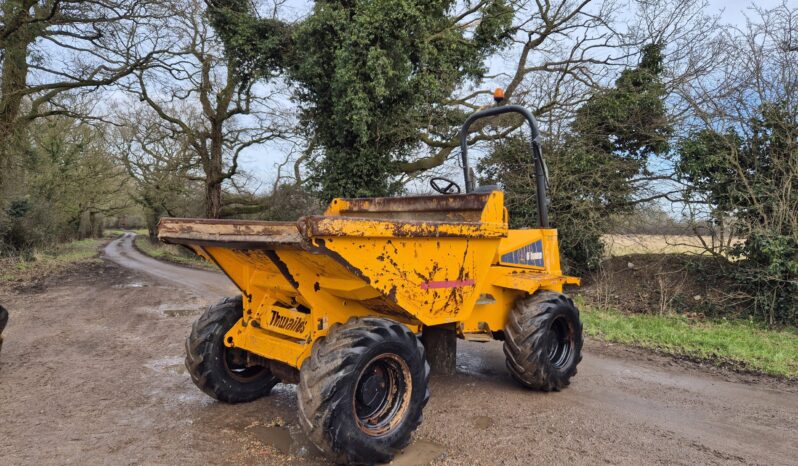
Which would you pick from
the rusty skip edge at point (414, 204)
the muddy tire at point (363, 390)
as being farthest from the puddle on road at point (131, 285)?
the muddy tire at point (363, 390)

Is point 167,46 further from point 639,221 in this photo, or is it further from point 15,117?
point 639,221

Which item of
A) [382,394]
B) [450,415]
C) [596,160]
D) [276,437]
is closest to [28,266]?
[276,437]

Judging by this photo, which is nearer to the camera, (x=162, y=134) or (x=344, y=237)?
(x=344, y=237)

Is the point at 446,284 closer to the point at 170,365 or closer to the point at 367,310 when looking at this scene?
the point at 367,310

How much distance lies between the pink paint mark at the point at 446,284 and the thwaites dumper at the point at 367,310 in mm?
13

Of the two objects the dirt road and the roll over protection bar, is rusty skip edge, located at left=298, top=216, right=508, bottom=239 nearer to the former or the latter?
the roll over protection bar

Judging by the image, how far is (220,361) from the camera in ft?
12.7

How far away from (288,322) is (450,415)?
1.48 metres

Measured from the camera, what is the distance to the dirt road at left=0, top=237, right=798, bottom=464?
10.5 ft

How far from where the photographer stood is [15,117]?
45.4ft

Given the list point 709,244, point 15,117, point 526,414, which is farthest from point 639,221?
point 15,117

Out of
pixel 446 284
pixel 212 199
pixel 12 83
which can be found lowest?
pixel 446 284

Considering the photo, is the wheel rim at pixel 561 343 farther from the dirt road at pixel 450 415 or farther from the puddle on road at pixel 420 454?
the puddle on road at pixel 420 454

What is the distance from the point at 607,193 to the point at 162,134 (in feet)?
67.6
